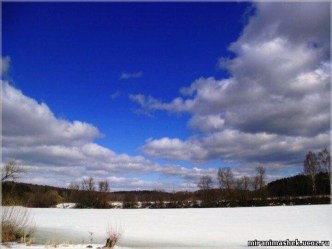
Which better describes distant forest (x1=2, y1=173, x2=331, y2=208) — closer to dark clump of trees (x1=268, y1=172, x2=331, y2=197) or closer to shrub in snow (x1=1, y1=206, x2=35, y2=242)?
dark clump of trees (x1=268, y1=172, x2=331, y2=197)

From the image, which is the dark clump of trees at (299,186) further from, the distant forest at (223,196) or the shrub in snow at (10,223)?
the shrub in snow at (10,223)

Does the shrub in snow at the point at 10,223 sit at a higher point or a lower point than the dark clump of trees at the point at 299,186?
lower

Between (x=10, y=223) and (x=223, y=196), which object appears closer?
(x=10, y=223)

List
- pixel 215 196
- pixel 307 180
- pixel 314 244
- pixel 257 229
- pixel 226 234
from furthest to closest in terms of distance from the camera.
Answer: pixel 215 196
pixel 307 180
pixel 257 229
pixel 226 234
pixel 314 244

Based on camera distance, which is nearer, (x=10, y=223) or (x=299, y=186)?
(x=10, y=223)

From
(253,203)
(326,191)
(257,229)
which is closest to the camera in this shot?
(257,229)

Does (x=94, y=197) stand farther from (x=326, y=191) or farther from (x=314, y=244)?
(x=314, y=244)

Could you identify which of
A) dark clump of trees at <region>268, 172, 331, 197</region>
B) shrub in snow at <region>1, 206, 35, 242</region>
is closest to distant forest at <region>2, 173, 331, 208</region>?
dark clump of trees at <region>268, 172, 331, 197</region>

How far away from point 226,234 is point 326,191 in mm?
35301

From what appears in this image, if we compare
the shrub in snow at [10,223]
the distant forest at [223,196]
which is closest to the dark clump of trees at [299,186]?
the distant forest at [223,196]

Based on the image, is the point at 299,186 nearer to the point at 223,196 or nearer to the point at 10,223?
the point at 223,196

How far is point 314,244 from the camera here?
425 inches

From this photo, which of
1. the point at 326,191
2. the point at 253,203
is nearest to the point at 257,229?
the point at 253,203

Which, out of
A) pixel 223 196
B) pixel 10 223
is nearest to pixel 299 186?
pixel 223 196
